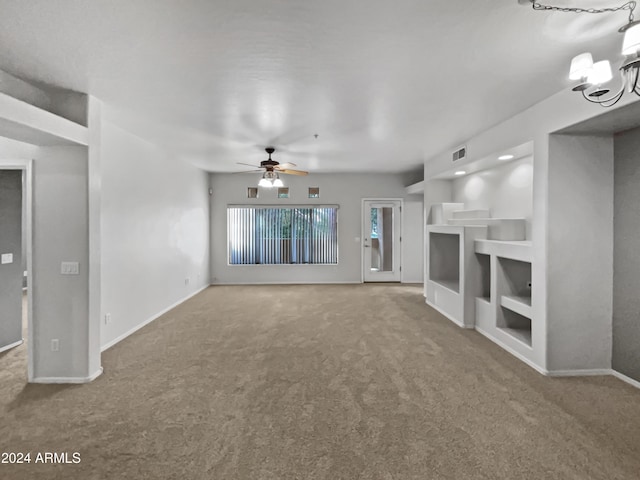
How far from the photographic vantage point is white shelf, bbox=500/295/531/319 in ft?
11.9

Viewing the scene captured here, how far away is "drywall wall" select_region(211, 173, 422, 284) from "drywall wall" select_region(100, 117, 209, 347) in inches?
48.8

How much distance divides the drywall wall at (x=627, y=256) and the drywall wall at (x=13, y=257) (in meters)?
6.42

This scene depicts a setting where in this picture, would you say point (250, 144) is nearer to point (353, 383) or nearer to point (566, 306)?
point (353, 383)

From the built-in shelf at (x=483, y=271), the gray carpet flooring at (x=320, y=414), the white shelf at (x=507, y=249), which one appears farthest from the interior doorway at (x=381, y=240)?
the gray carpet flooring at (x=320, y=414)

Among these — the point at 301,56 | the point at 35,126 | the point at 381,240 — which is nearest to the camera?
the point at 301,56

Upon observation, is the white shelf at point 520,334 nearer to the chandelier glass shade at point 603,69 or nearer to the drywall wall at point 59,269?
the chandelier glass shade at point 603,69

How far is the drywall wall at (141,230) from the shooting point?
13.2 feet

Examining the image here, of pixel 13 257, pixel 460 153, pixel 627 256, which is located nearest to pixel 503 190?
pixel 460 153

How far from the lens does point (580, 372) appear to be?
3.26 meters

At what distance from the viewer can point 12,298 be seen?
397 cm

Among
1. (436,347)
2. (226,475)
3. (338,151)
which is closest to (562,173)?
(436,347)

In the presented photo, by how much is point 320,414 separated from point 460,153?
13.6 ft

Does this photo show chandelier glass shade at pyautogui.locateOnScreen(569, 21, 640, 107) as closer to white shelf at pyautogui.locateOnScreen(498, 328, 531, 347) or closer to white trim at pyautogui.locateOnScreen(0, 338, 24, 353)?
white shelf at pyautogui.locateOnScreen(498, 328, 531, 347)

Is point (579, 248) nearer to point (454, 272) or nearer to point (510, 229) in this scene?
point (510, 229)
